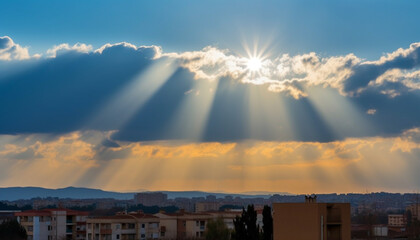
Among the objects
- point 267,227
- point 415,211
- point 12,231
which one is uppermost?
point 267,227

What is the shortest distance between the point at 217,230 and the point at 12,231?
2276 cm

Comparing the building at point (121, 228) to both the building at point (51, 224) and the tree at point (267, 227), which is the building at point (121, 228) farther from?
the tree at point (267, 227)

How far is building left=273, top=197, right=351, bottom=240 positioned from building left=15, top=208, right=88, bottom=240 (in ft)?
142

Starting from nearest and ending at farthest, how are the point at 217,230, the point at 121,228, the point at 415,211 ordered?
the point at 121,228 < the point at 217,230 < the point at 415,211

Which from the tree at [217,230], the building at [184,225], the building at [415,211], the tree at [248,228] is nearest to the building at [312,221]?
the tree at [248,228]

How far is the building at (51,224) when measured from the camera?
73.1 m

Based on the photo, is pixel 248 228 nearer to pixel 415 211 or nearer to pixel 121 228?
pixel 121 228

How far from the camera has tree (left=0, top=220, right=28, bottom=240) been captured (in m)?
70.4

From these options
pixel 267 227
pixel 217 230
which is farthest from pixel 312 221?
pixel 217 230

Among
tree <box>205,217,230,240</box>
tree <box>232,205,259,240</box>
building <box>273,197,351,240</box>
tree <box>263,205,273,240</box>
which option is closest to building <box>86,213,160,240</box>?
tree <box>205,217,230,240</box>

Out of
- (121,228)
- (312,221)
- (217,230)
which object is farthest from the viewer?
(217,230)

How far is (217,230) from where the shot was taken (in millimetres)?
72500

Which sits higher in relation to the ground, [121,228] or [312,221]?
[312,221]

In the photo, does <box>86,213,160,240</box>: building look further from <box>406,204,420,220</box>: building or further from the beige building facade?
<box>406,204,420,220</box>: building
